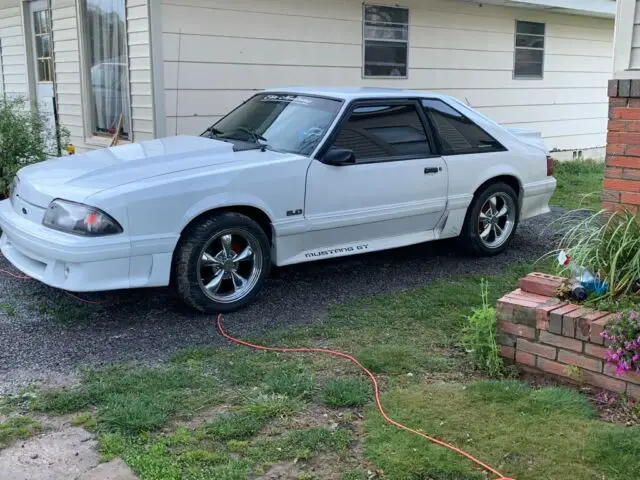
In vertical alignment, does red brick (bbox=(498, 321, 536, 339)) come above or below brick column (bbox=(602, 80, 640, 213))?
below

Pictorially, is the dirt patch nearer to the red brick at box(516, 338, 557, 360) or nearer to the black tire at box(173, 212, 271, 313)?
the black tire at box(173, 212, 271, 313)

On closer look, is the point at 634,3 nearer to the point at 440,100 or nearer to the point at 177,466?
the point at 440,100

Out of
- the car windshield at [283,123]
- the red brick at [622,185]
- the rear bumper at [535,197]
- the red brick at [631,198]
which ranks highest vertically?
the car windshield at [283,123]

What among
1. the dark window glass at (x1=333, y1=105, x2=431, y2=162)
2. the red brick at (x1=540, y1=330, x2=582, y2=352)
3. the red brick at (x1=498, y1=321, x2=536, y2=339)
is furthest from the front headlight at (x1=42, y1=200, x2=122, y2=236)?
the red brick at (x1=540, y1=330, x2=582, y2=352)

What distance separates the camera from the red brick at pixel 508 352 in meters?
4.23

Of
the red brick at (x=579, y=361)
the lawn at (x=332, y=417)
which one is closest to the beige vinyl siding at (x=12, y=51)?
the lawn at (x=332, y=417)

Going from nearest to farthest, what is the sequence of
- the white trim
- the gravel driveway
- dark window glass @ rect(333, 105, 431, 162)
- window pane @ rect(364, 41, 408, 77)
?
the gravel driveway, dark window glass @ rect(333, 105, 431, 162), the white trim, window pane @ rect(364, 41, 408, 77)

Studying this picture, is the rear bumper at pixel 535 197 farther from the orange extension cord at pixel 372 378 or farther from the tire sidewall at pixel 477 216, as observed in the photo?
the orange extension cord at pixel 372 378

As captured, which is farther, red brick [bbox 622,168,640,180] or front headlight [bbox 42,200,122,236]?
red brick [bbox 622,168,640,180]

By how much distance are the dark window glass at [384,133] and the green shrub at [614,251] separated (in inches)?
72.0

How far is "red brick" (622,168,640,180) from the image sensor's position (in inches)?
195

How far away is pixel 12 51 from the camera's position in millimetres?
11727

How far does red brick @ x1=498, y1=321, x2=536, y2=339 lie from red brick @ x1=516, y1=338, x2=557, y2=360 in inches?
1.6

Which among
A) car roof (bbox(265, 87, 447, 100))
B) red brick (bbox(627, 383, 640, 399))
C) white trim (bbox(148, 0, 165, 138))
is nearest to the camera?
red brick (bbox(627, 383, 640, 399))
